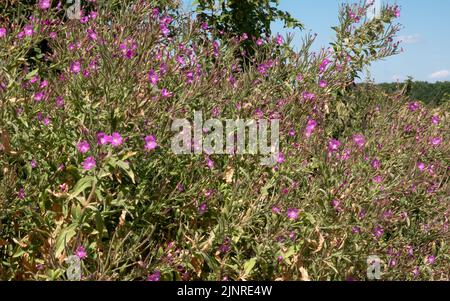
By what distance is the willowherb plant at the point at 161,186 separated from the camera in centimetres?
274

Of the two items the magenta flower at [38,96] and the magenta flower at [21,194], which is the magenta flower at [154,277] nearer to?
the magenta flower at [21,194]

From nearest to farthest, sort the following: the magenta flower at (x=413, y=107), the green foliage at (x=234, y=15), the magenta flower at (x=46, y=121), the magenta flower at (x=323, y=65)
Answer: the magenta flower at (x=46, y=121) → the magenta flower at (x=323, y=65) → the magenta flower at (x=413, y=107) → the green foliage at (x=234, y=15)

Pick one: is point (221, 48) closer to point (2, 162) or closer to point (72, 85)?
point (72, 85)

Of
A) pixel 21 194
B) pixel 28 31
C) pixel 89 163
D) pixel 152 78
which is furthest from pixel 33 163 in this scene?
pixel 28 31

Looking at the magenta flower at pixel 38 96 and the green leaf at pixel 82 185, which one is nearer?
the green leaf at pixel 82 185

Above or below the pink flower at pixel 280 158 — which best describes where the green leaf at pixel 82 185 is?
below

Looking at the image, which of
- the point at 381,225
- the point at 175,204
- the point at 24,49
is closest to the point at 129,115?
the point at 175,204

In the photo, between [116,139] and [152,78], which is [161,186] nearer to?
[116,139]

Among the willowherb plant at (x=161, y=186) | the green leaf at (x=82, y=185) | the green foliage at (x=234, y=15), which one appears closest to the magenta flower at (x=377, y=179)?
the willowherb plant at (x=161, y=186)

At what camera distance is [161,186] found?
116 inches

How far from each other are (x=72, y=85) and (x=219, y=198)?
101 centimetres

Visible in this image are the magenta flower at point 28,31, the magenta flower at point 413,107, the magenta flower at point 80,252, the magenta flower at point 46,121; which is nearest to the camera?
the magenta flower at point 80,252

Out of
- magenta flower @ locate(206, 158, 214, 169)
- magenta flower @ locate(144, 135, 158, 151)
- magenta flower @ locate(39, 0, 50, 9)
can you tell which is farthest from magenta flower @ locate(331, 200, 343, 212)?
magenta flower @ locate(39, 0, 50, 9)

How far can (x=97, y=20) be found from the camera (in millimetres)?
3904
